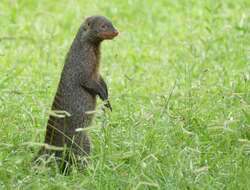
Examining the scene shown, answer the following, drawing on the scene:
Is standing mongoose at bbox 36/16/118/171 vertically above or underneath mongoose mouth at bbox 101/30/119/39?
underneath

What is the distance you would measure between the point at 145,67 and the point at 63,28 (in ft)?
4.86

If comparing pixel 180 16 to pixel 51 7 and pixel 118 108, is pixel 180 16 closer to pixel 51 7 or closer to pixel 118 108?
pixel 51 7

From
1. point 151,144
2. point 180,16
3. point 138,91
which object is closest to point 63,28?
point 180,16

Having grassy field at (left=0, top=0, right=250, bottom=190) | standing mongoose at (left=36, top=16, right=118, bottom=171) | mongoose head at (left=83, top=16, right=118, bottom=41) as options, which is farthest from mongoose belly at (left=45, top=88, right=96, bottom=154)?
mongoose head at (left=83, top=16, right=118, bottom=41)

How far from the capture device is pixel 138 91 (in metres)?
7.03

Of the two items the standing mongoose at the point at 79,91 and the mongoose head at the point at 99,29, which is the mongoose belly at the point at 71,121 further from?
the mongoose head at the point at 99,29

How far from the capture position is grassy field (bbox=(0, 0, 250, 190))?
15.1 feet

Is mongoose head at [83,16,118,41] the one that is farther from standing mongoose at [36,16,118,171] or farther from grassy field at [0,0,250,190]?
grassy field at [0,0,250,190]

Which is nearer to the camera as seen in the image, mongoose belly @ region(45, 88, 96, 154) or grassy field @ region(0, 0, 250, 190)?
grassy field @ region(0, 0, 250, 190)

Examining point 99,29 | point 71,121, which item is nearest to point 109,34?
point 99,29

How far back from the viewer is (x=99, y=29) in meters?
5.54

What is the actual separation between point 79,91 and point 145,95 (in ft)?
4.87

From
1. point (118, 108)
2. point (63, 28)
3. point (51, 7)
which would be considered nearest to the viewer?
point (118, 108)

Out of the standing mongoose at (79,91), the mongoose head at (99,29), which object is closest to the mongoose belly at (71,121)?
the standing mongoose at (79,91)
